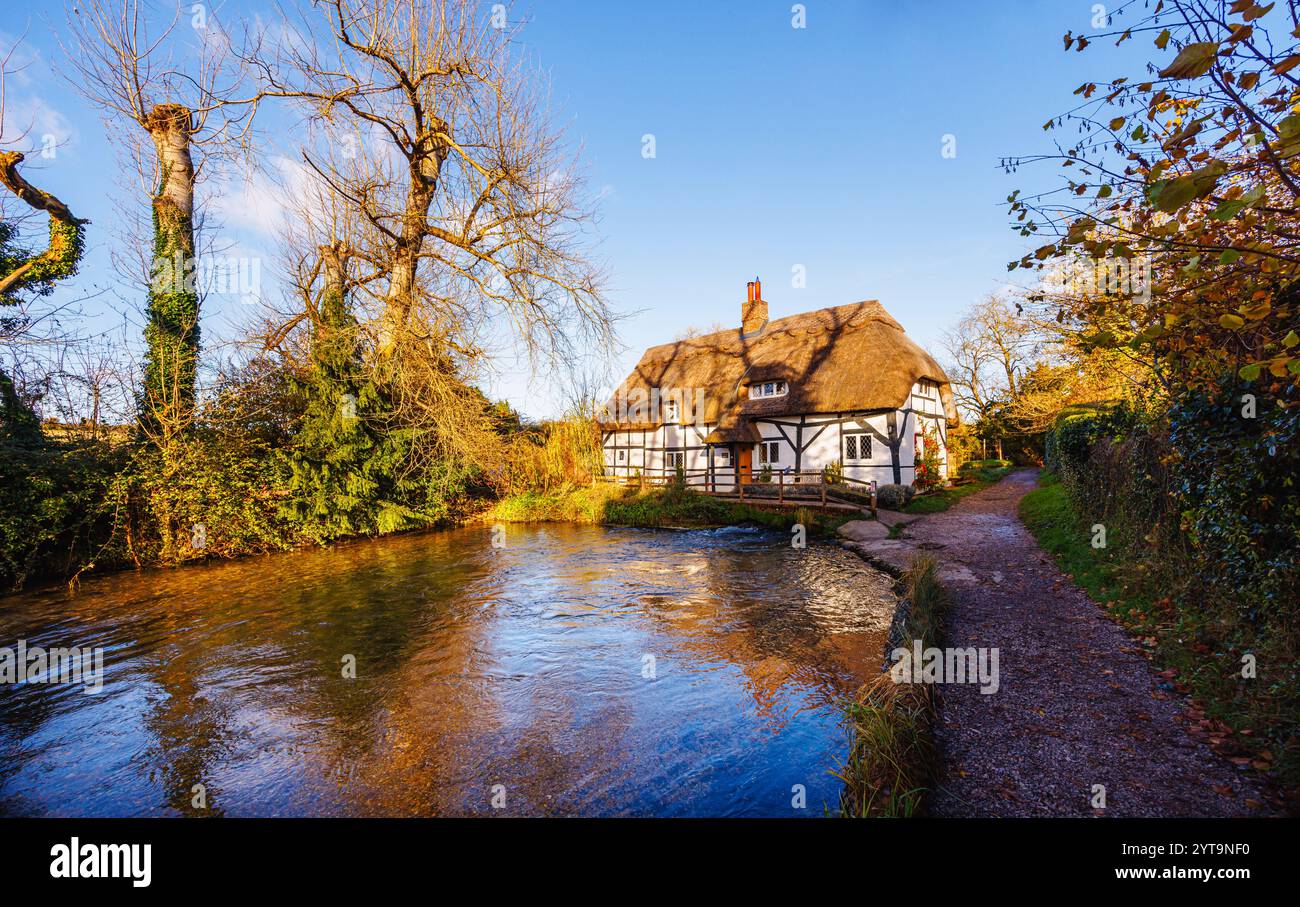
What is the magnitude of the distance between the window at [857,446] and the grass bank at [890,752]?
15179 millimetres

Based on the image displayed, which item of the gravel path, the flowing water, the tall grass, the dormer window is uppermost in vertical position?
the dormer window

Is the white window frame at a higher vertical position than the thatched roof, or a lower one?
lower

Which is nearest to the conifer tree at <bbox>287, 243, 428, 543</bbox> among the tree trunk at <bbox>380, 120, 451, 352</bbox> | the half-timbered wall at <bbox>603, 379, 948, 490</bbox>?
the tree trunk at <bbox>380, 120, 451, 352</bbox>

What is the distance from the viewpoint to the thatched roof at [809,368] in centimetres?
1942

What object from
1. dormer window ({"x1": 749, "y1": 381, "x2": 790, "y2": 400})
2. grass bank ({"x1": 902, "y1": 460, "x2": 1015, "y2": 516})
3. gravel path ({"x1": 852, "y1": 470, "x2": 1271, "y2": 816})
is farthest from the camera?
dormer window ({"x1": 749, "y1": 381, "x2": 790, "y2": 400})

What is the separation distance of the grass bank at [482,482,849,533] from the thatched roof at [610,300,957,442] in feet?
13.7

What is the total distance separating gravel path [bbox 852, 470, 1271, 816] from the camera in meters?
3.37

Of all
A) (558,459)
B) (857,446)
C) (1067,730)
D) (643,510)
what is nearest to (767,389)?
(857,446)

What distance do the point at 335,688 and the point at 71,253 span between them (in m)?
12.4

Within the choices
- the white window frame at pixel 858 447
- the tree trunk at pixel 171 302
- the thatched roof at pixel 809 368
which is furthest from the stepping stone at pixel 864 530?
the tree trunk at pixel 171 302

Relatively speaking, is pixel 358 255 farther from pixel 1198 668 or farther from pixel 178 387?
pixel 1198 668

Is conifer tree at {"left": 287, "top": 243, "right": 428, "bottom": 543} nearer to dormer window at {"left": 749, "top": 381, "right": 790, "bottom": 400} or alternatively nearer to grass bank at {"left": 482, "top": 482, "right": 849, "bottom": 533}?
grass bank at {"left": 482, "top": 482, "right": 849, "bottom": 533}

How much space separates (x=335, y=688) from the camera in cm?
603
